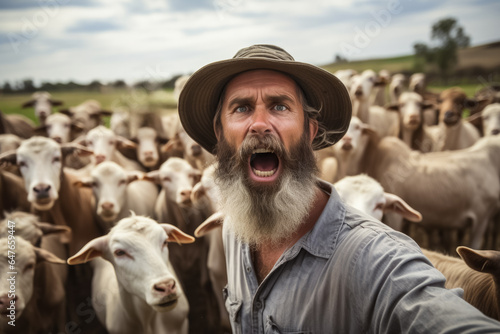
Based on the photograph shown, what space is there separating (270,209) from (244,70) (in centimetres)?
87

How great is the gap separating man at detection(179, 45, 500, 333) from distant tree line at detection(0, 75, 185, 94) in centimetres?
808

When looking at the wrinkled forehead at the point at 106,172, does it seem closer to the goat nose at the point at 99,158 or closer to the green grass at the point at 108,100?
the goat nose at the point at 99,158

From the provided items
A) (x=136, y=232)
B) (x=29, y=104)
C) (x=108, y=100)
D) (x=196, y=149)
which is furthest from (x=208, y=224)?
(x=108, y=100)

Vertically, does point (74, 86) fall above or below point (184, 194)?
above

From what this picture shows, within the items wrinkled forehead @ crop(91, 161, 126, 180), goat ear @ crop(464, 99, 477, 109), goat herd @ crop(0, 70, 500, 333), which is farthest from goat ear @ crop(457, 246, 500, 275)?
goat ear @ crop(464, 99, 477, 109)

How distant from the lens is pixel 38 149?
566 centimetres

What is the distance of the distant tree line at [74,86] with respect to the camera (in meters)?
10.6

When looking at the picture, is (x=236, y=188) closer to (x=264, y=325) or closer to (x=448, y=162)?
(x=264, y=325)

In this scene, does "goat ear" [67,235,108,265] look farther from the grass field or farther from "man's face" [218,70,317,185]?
the grass field

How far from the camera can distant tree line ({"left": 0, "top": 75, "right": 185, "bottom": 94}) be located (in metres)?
10.6

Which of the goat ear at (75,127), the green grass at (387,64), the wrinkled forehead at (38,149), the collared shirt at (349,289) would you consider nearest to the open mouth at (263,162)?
the collared shirt at (349,289)

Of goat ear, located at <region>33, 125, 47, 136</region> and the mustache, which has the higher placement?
the mustache

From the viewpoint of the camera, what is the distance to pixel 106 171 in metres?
5.77

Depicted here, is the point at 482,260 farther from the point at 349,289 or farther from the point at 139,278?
the point at 139,278
